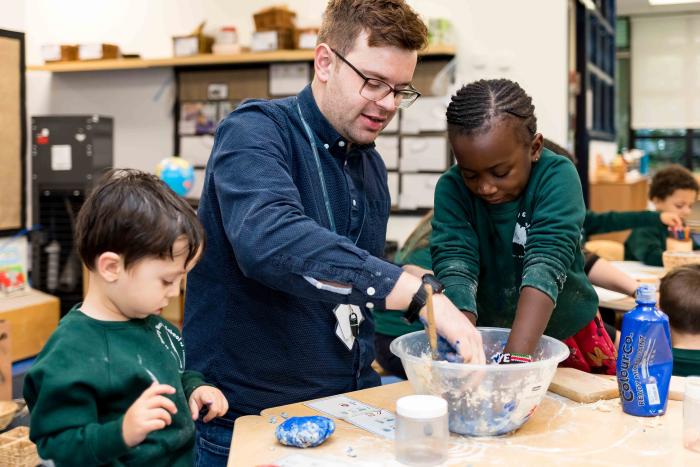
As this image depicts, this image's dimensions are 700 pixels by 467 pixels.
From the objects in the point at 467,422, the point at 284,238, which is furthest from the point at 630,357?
the point at 284,238

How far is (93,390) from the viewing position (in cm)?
122

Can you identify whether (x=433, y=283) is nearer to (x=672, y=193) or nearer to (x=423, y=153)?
(x=672, y=193)

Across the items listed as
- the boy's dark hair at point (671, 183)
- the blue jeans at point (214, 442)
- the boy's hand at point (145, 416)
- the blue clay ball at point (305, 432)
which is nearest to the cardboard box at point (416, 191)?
the boy's dark hair at point (671, 183)

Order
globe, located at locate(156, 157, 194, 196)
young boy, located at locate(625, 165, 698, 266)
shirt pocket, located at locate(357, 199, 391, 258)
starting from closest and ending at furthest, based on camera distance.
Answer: shirt pocket, located at locate(357, 199, 391, 258), young boy, located at locate(625, 165, 698, 266), globe, located at locate(156, 157, 194, 196)

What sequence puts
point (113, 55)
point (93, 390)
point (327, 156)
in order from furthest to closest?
point (113, 55) → point (327, 156) → point (93, 390)

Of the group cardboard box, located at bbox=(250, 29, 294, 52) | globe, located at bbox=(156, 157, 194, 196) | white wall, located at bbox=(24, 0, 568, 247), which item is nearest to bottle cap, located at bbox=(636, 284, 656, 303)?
white wall, located at bbox=(24, 0, 568, 247)

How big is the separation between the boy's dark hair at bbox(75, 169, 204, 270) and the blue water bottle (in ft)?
2.73

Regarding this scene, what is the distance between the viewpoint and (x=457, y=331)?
124cm

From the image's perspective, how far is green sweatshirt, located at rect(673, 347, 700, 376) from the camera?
1896mm

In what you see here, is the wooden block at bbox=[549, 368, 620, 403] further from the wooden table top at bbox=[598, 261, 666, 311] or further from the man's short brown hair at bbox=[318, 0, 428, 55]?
the wooden table top at bbox=[598, 261, 666, 311]

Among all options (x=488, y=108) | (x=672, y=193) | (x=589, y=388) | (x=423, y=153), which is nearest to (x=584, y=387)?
(x=589, y=388)

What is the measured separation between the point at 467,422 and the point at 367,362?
49 cm

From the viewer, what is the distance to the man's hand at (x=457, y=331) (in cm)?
124

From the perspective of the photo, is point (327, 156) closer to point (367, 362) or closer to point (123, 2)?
point (367, 362)
